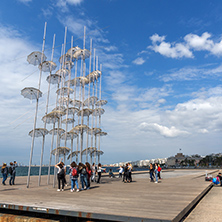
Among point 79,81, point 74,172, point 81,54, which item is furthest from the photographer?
point 81,54

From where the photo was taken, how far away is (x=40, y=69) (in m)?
18.9

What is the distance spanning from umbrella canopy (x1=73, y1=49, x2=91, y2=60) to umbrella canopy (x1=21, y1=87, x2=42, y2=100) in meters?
6.14

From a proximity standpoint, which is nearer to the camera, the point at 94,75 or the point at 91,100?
the point at 94,75

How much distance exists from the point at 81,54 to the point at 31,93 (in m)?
6.96

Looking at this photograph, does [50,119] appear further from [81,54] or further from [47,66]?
[81,54]

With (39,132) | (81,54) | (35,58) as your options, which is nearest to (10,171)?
(39,132)

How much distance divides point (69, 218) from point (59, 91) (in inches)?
555

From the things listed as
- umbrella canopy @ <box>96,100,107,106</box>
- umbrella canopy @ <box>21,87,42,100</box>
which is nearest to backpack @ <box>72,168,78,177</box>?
umbrella canopy @ <box>21,87,42,100</box>

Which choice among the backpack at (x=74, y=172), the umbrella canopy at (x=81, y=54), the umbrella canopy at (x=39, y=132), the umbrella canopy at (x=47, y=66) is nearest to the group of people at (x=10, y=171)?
the umbrella canopy at (x=39, y=132)

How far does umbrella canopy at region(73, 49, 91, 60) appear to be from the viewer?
21.5 m

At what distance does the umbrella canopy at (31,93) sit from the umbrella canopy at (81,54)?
6.14 metres

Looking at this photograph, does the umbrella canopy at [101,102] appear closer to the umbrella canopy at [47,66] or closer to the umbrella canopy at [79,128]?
the umbrella canopy at [79,128]

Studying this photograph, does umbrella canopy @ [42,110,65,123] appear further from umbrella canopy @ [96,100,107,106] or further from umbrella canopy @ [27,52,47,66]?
umbrella canopy @ [96,100,107,106]

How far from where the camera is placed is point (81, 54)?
71.5ft
